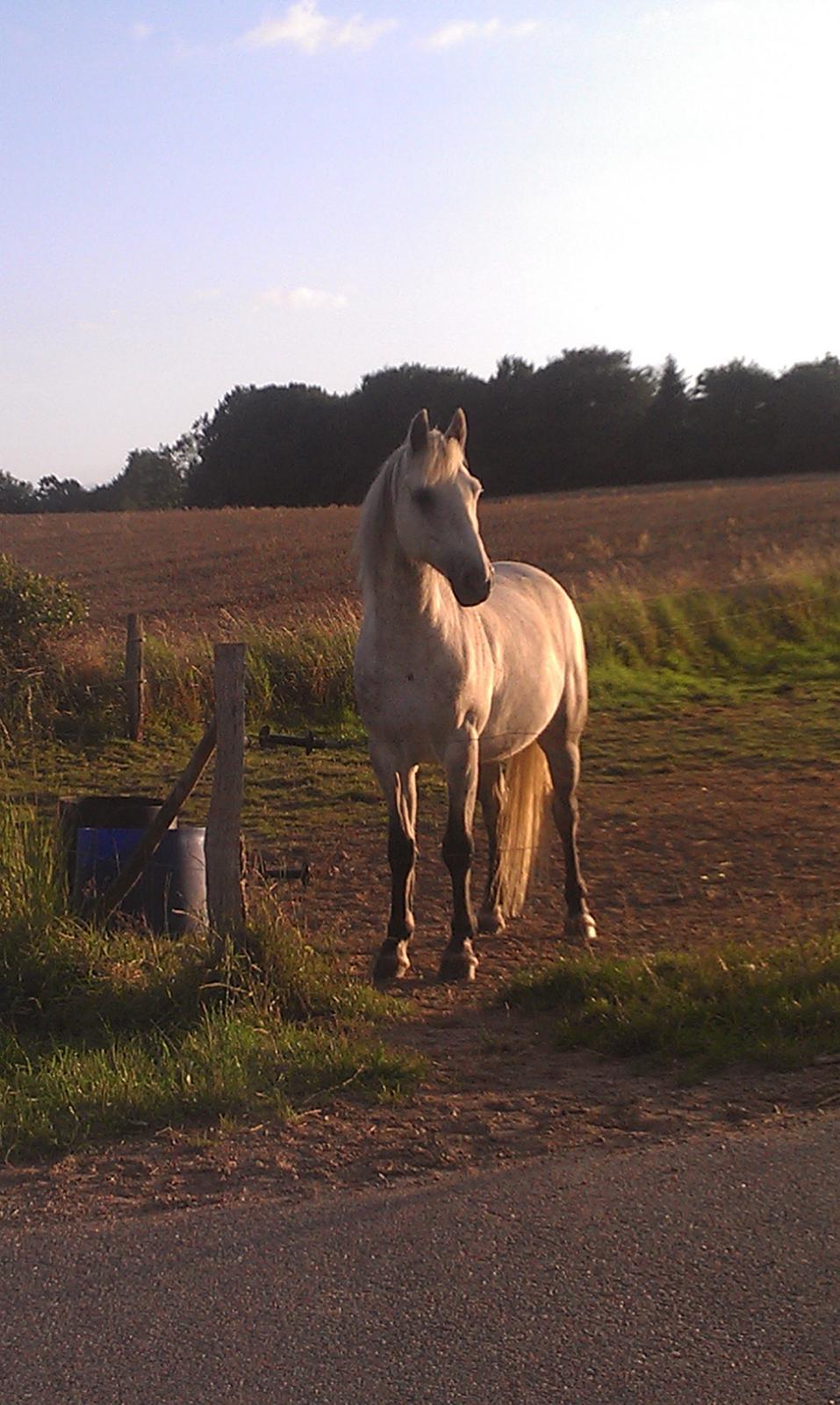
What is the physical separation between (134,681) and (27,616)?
1.32 metres

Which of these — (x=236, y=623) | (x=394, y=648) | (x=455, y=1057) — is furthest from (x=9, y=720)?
(x=455, y=1057)

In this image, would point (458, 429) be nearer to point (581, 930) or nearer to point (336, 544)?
point (581, 930)

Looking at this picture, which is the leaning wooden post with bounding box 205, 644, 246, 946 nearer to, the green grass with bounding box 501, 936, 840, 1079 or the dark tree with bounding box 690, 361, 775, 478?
the green grass with bounding box 501, 936, 840, 1079

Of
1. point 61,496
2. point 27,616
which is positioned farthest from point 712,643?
point 61,496

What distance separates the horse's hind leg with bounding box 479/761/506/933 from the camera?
7062 millimetres

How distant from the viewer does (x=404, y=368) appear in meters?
62.0

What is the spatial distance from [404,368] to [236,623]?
48667 millimetres

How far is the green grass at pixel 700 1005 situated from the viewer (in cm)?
458

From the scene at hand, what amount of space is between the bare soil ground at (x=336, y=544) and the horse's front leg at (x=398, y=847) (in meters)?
10.0

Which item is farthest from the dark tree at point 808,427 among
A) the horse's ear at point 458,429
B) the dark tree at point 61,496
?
the horse's ear at point 458,429

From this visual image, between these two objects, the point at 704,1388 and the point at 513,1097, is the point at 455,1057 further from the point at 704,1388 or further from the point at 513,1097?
the point at 704,1388

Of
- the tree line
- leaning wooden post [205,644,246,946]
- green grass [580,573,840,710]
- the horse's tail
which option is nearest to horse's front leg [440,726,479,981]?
the horse's tail

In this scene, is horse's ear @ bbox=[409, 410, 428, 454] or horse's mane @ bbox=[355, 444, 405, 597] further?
horse's mane @ bbox=[355, 444, 405, 597]

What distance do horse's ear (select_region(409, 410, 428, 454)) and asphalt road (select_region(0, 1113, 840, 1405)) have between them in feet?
10.1
